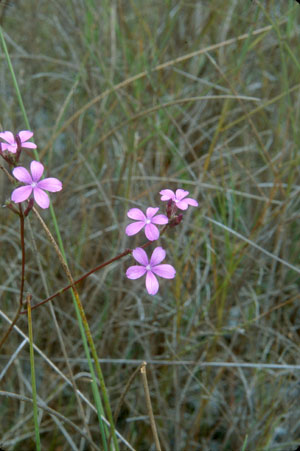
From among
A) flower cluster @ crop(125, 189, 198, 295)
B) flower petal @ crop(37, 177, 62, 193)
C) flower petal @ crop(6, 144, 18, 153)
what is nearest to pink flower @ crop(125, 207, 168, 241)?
flower cluster @ crop(125, 189, 198, 295)

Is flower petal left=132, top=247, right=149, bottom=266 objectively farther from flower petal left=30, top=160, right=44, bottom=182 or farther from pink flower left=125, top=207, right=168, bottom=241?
flower petal left=30, top=160, right=44, bottom=182

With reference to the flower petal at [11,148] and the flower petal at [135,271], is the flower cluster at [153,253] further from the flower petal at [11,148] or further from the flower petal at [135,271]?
the flower petal at [11,148]

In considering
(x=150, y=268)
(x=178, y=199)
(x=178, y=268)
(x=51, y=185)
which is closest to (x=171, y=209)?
(x=178, y=199)

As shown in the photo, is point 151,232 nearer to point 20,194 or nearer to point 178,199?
point 178,199

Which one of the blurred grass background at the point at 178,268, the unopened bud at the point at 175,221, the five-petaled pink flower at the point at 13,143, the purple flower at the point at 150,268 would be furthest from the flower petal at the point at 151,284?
the blurred grass background at the point at 178,268

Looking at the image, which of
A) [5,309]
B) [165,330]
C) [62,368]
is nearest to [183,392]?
[165,330]

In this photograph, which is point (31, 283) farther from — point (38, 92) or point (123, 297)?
point (38, 92)

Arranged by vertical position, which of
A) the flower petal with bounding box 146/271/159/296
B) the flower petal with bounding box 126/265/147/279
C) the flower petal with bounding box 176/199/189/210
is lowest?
the flower petal with bounding box 146/271/159/296

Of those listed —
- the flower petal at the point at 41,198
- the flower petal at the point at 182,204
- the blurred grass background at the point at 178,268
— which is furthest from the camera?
the blurred grass background at the point at 178,268
